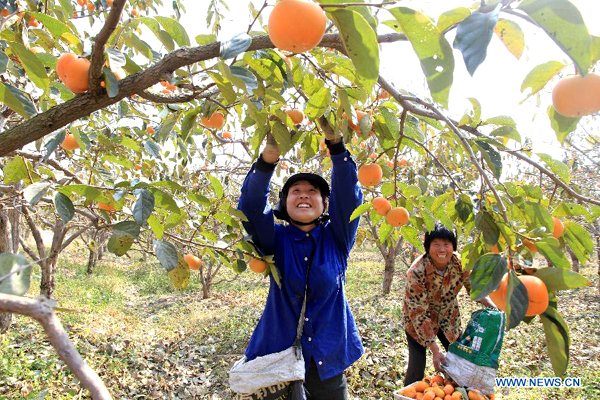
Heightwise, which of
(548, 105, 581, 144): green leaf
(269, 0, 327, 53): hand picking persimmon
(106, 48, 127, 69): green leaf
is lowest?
(548, 105, 581, 144): green leaf

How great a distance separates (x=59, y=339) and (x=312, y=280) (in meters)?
1.58

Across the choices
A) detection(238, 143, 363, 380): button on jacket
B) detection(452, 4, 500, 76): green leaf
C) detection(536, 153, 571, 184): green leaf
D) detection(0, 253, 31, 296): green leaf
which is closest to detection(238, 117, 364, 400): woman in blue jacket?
detection(238, 143, 363, 380): button on jacket

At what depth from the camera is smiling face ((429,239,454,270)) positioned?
9.46ft

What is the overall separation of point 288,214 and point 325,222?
227 millimetres

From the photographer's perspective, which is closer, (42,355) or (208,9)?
(208,9)

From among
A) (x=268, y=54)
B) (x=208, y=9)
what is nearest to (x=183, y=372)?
(x=208, y=9)

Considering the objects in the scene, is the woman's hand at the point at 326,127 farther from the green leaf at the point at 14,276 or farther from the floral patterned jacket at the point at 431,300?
the floral patterned jacket at the point at 431,300

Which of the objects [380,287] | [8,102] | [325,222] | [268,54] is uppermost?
[268,54]

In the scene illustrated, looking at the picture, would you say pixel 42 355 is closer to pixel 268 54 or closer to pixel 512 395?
pixel 268 54

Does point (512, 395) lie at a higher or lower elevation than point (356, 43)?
lower

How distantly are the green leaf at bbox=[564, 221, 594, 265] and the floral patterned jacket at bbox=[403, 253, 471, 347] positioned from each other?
5.92 feet

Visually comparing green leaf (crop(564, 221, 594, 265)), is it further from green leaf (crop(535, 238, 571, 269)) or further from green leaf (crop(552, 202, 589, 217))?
green leaf (crop(535, 238, 571, 269))

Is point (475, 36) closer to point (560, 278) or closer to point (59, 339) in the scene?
point (560, 278)

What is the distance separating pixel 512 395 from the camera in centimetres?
347
